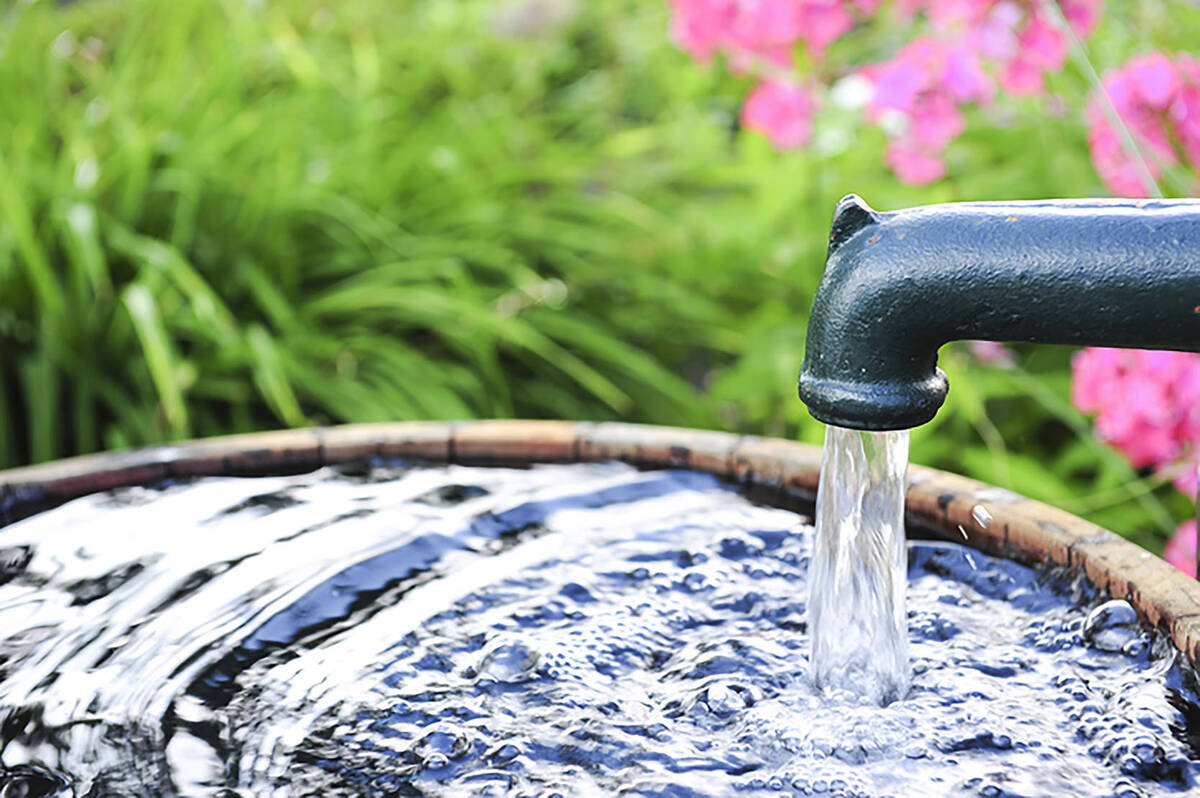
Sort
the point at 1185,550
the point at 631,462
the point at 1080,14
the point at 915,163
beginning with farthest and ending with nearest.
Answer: the point at 915,163 < the point at 1080,14 < the point at 1185,550 < the point at 631,462

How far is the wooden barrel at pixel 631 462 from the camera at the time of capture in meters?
0.97

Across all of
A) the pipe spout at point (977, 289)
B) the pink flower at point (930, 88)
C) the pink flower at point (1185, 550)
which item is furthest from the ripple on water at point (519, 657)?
the pink flower at point (930, 88)

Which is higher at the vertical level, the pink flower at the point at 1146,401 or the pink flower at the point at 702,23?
the pink flower at the point at 702,23

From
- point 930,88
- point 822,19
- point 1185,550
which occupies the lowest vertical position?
point 1185,550

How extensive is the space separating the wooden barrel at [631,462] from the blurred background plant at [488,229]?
0.52 m

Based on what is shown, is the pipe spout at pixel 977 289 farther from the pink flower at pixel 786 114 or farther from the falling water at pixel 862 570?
the pink flower at pixel 786 114

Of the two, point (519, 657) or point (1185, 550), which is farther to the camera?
point (1185, 550)

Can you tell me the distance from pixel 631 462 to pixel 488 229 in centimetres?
121

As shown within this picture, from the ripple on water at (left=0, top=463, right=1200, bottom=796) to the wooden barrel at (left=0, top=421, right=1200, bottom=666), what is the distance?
0.02m

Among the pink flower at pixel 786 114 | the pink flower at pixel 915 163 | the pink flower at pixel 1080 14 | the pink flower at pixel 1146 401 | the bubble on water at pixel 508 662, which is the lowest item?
the bubble on water at pixel 508 662

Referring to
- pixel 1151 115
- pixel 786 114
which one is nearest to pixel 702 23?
pixel 786 114

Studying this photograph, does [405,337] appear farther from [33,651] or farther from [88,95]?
[33,651]

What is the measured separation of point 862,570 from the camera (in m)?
0.90

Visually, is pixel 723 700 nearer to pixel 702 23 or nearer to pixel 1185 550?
pixel 1185 550
